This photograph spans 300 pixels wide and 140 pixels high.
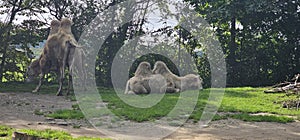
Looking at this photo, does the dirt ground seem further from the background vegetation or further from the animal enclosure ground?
the background vegetation

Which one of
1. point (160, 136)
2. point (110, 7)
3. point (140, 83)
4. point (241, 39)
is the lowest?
point (160, 136)

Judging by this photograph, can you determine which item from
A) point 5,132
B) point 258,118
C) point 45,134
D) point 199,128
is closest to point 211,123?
point 199,128

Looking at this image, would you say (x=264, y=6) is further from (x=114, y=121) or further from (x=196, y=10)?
(x=114, y=121)

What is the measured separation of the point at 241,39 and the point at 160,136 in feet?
48.1

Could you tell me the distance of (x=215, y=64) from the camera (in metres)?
20.5

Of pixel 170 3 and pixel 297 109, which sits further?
pixel 170 3

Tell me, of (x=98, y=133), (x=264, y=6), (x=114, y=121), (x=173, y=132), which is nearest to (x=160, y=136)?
(x=173, y=132)

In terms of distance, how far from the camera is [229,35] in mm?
20172

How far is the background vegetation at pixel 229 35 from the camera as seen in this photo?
16.3m

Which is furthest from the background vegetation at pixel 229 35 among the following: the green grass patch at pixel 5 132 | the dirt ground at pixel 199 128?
the green grass patch at pixel 5 132

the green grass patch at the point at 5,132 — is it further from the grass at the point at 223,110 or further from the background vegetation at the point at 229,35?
the background vegetation at the point at 229,35

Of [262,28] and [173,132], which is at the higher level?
[262,28]

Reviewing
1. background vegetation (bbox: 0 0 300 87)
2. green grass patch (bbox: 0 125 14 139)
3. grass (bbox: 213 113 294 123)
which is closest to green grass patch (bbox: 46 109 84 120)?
green grass patch (bbox: 0 125 14 139)

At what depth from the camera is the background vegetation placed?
16.3 m
